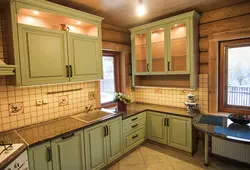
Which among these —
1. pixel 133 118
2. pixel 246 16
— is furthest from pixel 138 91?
pixel 246 16

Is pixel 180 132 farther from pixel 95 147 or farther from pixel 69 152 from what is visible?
pixel 69 152

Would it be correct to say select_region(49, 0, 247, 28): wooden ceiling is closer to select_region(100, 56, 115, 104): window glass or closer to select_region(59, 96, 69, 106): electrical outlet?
select_region(100, 56, 115, 104): window glass

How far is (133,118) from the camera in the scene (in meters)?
2.86

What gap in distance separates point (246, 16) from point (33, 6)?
115 inches

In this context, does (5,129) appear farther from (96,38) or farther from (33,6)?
(96,38)

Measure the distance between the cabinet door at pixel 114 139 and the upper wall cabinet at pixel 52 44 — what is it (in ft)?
2.59

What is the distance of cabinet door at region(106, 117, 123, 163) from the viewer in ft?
7.94

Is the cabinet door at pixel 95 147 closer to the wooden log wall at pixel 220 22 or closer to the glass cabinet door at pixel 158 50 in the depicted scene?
the glass cabinet door at pixel 158 50

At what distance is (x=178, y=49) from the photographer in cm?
283

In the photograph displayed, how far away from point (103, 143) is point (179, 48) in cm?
205

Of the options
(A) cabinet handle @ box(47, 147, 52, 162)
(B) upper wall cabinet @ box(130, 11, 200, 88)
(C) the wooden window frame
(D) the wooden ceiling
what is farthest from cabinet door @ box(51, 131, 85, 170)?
(C) the wooden window frame

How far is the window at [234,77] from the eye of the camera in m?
2.56

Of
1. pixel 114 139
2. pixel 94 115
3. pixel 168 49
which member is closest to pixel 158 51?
pixel 168 49

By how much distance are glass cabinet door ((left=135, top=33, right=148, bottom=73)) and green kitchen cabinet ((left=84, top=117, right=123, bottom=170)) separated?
128 centimetres
